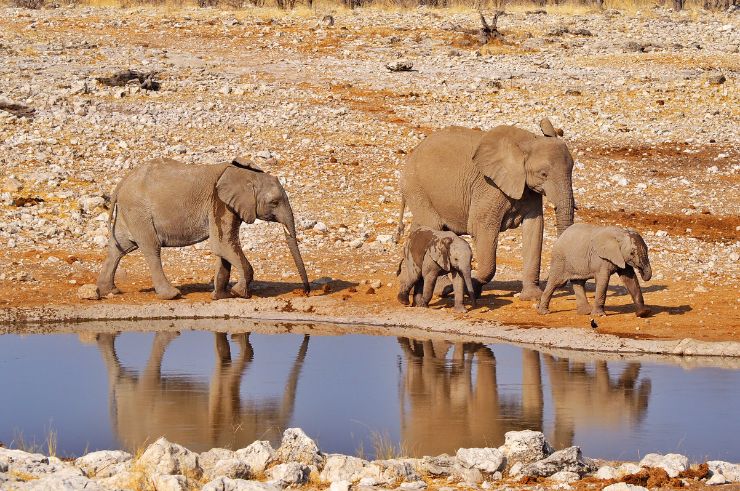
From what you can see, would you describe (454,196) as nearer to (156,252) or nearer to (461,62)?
(156,252)

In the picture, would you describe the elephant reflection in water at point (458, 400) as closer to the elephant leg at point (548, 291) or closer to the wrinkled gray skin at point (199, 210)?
the elephant leg at point (548, 291)

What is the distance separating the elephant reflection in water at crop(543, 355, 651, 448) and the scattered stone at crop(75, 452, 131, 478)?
333cm

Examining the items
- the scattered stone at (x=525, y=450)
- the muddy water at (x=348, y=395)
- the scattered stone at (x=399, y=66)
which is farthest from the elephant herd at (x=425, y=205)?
the scattered stone at (x=399, y=66)

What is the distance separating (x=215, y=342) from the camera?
1529 cm

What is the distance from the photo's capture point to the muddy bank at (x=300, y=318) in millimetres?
14984

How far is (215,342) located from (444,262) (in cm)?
269

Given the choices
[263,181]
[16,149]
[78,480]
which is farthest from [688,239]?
[78,480]

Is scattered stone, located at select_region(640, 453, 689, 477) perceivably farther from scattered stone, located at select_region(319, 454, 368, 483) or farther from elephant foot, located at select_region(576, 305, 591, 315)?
elephant foot, located at select_region(576, 305, 591, 315)

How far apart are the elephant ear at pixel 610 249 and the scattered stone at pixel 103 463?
23.0 feet

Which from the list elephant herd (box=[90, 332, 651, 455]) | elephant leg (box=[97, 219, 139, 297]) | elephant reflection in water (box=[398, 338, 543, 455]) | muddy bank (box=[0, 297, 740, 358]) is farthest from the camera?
elephant leg (box=[97, 219, 139, 297])

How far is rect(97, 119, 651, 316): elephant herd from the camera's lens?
53.1ft

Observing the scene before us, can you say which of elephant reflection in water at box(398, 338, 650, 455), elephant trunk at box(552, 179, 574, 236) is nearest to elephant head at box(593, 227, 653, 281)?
elephant trunk at box(552, 179, 574, 236)

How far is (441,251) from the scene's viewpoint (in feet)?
52.0

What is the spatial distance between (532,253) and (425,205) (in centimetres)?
151
